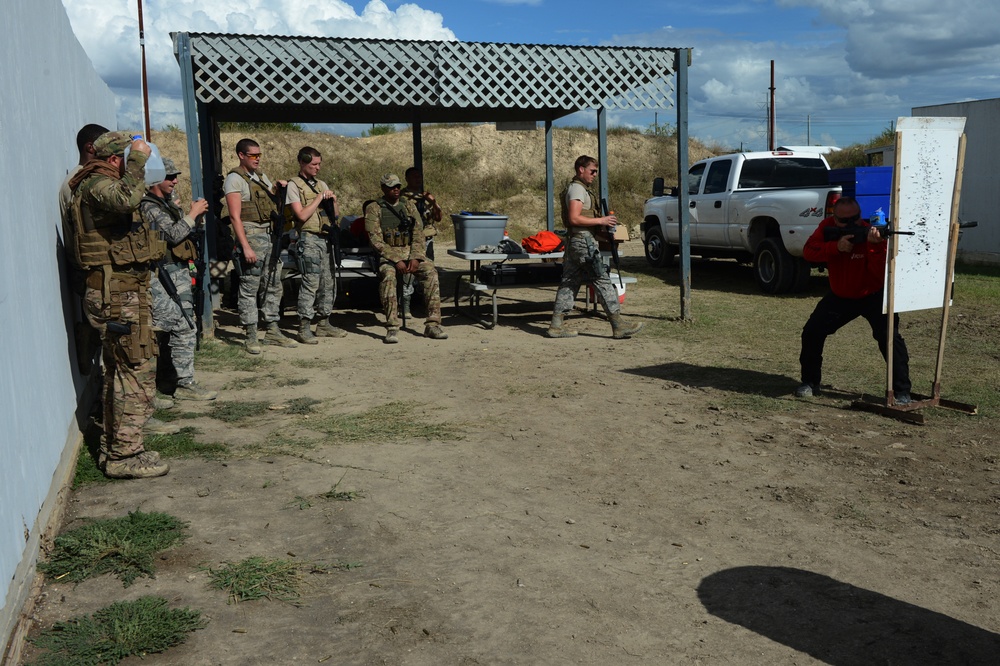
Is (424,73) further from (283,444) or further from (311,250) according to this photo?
(283,444)

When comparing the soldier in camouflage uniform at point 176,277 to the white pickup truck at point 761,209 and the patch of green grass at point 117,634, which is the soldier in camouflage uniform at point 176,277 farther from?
the white pickup truck at point 761,209

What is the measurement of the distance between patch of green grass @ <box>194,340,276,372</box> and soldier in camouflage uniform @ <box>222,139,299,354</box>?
17cm

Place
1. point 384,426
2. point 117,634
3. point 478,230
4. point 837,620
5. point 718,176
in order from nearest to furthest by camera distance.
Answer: point 117,634
point 837,620
point 384,426
point 478,230
point 718,176

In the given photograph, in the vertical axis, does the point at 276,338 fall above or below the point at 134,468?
above

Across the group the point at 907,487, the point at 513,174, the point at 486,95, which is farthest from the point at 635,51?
the point at 513,174

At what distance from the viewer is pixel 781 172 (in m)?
13.5

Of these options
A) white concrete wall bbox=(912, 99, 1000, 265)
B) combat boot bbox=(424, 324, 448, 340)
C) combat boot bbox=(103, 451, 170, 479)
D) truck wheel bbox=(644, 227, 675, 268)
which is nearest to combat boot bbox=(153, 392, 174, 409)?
combat boot bbox=(103, 451, 170, 479)

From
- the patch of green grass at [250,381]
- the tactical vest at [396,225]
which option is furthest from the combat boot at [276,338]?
the tactical vest at [396,225]

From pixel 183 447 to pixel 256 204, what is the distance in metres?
3.81

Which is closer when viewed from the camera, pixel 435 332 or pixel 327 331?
pixel 435 332

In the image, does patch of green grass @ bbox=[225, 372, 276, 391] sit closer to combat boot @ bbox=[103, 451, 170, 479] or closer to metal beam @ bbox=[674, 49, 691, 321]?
combat boot @ bbox=[103, 451, 170, 479]

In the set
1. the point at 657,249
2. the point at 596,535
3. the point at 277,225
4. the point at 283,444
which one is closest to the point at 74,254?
the point at 283,444

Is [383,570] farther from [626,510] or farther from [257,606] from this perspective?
[626,510]

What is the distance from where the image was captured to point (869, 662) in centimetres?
308
